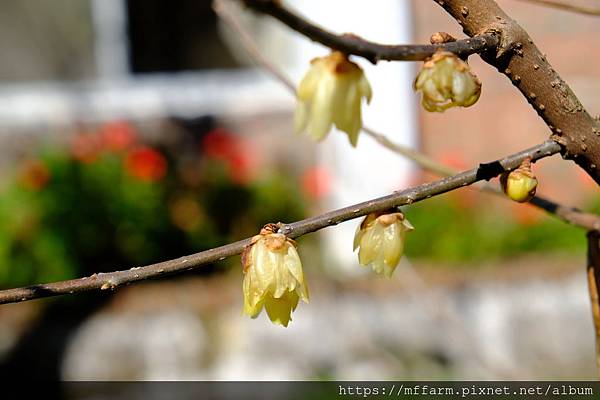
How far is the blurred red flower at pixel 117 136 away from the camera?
5105mm

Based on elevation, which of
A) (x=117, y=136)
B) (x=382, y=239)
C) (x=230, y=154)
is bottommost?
(x=230, y=154)

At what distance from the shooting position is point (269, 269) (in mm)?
905

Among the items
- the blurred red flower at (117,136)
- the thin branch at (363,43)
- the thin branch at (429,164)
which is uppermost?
the thin branch at (363,43)

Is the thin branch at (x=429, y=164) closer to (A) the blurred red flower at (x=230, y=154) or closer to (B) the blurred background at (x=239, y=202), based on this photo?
(B) the blurred background at (x=239, y=202)

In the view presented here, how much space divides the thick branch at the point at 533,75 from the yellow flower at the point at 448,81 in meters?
0.03

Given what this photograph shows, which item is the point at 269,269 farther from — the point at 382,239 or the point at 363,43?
the point at 363,43

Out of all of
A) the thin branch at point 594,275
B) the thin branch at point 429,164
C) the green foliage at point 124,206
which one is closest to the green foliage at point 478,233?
the green foliage at point 124,206

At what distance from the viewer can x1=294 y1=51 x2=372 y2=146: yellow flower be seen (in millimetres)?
938

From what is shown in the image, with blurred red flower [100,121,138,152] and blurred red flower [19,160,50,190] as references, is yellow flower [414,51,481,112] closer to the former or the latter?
blurred red flower [19,160,50,190]

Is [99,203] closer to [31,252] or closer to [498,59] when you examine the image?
[31,252]

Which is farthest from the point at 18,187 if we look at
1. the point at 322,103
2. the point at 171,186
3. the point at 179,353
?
the point at 322,103

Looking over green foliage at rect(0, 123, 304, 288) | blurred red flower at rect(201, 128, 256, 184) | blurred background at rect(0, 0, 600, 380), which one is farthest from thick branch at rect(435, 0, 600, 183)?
blurred red flower at rect(201, 128, 256, 184)

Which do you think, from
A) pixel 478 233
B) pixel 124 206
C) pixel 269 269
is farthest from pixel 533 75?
pixel 478 233

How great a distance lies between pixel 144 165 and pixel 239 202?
56 centimetres
